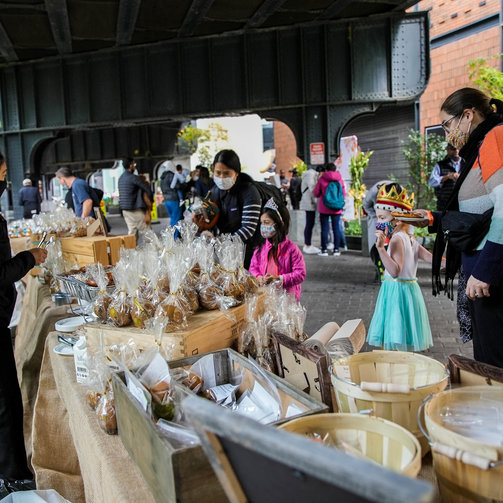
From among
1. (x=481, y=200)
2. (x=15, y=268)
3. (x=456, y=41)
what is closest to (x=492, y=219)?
(x=481, y=200)

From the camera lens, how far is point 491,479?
107 cm

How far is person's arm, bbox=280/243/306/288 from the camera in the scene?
3.93m

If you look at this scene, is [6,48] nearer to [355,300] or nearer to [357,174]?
[357,174]

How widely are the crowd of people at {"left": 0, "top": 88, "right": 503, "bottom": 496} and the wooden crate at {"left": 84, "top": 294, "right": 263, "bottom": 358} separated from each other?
33.9 inches

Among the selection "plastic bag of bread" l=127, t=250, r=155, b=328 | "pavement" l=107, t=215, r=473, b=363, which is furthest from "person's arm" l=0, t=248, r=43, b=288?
"pavement" l=107, t=215, r=473, b=363

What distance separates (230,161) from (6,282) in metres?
2.27

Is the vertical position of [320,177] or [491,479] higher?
[320,177]

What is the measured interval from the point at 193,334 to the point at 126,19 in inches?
371

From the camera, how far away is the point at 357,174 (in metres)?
14.2

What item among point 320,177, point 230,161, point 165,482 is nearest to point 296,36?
point 320,177

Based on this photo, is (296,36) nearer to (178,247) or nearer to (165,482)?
(178,247)

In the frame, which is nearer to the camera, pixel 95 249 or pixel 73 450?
pixel 73 450

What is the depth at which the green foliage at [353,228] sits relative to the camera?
1280cm

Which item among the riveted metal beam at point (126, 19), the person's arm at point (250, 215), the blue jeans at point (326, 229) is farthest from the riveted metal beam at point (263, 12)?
the person's arm at point (250, 215)
